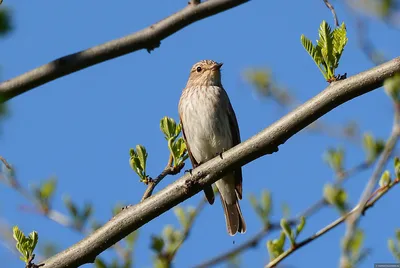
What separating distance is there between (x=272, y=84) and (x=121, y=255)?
4318 mm

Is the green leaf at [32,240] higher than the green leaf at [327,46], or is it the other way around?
the green leaf at [327,46]

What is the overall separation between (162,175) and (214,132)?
2.98 metres

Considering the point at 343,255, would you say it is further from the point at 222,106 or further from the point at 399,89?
the point at 222,106

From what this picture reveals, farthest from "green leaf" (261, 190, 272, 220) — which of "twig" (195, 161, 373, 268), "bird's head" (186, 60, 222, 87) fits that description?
"bird's head" (186, 60, 222, 87)

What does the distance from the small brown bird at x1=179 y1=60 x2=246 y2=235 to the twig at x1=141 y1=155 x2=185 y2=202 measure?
253 centimetres

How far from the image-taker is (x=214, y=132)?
7.59 meters

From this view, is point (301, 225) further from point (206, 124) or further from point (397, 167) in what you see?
point (206, 124)

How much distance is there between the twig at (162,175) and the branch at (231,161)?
22 centimetres

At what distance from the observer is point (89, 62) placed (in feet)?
13.3

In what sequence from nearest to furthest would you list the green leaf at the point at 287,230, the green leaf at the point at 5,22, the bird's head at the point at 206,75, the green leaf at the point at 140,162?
the green leaf at the point at 5,22 → the green leaf at the point at 287,230 → the green leaf at the point at 140,162 → the bird's head at the point at 206,75

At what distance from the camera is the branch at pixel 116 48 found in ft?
13.0

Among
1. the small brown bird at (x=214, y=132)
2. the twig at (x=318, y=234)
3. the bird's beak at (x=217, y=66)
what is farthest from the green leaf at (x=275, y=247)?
the bird's beak at (x=217, y=66)

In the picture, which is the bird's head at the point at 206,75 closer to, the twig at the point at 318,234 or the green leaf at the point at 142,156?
the green leaf at the point at 142,156

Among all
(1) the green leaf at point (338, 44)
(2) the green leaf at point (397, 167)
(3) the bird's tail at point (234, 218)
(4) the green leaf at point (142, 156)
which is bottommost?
(2) the green leaf at point (397, 167)
